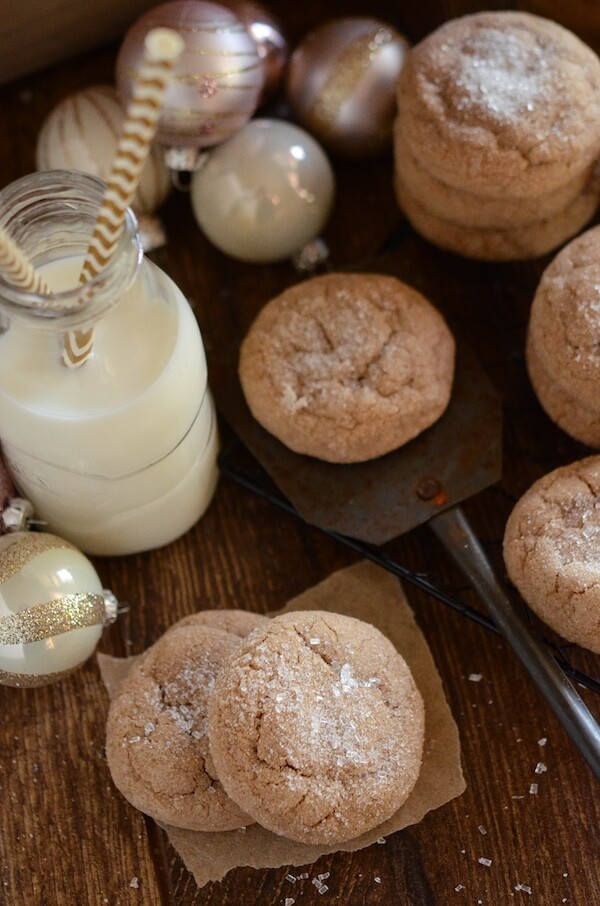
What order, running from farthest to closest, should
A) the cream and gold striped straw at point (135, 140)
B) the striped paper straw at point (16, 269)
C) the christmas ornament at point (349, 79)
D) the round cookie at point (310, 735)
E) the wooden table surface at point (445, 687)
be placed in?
the christmas ornament at point (349, 79) → the wooden table surface at point (445, 687) → the round cookie at point (310, 735) → the striped paper straw at point (16, 269) → the cream and gold striped straw at point (135, 140)

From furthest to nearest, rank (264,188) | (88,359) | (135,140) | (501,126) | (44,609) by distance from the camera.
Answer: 1. (264,188)
2. (501,126)
3. (44,609)
4. (88,359)
5. (135,140)

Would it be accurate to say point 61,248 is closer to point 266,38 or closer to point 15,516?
point 15,516

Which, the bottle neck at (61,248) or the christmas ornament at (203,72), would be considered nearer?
the bottle neck at (61,248)


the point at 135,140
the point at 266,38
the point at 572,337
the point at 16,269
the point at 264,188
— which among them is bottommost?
the point at 572,337

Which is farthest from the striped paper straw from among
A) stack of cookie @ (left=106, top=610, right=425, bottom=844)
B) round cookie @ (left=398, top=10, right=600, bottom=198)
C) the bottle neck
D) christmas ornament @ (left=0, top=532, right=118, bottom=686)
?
round cookie @ (left=398, top=10, right=600, bottom=198)

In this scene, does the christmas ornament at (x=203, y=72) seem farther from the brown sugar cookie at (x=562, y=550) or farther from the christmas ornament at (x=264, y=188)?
the brown sugar cookie at (x=562, y=550)

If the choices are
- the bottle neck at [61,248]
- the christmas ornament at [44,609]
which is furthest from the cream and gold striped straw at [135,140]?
the christmas ornament at [44,609]

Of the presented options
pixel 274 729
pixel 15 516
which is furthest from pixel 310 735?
pixel 15 516
